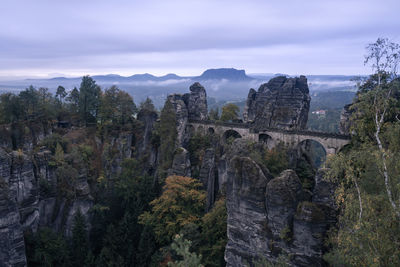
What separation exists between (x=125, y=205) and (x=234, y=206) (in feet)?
59.7

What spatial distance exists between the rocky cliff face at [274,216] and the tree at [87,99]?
97.8 feet

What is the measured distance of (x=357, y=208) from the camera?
10312 millimetres

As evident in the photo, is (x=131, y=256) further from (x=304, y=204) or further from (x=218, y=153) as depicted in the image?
(x=304, y=204)

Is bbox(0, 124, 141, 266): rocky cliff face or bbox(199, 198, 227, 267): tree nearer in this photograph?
bbox(199, 198, 227, 267): tree

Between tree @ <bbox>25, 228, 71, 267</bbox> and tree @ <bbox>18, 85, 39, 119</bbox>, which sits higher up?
tree @ <bbox>18, 85, 39, 119</bbox>

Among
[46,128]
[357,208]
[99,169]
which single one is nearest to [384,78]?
[357,208]

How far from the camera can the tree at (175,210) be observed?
26.0 m

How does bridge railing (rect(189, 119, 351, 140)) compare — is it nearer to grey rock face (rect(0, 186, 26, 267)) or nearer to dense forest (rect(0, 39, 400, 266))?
dense forest (rect(0, 39, 400, 266))

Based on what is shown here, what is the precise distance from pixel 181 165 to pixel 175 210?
Result: 22.7 ft

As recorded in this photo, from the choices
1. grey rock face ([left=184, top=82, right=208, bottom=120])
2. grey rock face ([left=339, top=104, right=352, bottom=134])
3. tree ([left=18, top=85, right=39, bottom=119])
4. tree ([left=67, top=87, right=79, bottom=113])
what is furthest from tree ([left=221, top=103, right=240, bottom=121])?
tree ([left=18, top=85, right=39, bottom=119])

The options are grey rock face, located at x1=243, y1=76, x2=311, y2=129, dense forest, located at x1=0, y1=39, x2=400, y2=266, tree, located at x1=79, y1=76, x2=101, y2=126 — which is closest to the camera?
A: dense forest, located at x1=0, y1=39, x2=400, y2=266

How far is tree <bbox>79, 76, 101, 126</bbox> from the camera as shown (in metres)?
40.2

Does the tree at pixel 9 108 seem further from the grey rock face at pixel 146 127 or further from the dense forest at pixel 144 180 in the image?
the grey rock face at pixel 146 127

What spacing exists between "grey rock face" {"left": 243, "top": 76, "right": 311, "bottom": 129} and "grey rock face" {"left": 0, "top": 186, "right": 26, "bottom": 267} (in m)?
28.2
